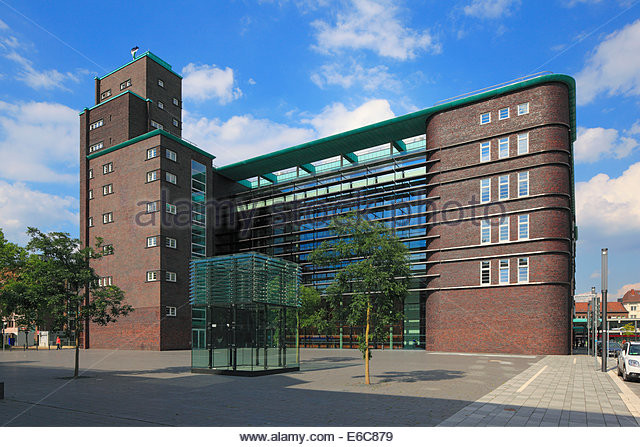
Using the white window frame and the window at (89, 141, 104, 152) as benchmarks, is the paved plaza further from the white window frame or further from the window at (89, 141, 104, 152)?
the window at (89, 141, 104, 152)

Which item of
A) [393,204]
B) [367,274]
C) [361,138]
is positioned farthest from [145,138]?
[367,274]

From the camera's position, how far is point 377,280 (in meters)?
18.8

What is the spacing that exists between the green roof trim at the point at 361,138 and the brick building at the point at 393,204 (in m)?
0.19

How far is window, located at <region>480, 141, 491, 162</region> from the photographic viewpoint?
43.6 metres

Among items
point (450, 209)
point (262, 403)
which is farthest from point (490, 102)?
point (262, 403)

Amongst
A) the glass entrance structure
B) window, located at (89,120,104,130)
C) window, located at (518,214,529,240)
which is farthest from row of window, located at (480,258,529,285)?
window, located at (89,120,104,130)

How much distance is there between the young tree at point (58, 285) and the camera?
68.7ft

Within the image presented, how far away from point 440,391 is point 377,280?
4416mm

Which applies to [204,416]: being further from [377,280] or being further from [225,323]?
[225,323]

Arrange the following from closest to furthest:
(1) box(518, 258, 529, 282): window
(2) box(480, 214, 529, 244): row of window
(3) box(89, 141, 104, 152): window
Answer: (1) box(518, 258, 529, 282): window → (2) box(480, 214, 529, 244): row of window → (3) box(89, 141, 104, 152): window

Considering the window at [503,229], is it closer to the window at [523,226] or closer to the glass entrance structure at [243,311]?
the window at [523,226]

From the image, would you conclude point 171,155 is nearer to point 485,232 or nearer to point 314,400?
point 485,232

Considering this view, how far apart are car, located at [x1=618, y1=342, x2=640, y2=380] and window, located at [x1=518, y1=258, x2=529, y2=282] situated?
56.7ft

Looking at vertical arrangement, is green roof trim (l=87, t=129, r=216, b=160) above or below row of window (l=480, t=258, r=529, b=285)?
above
